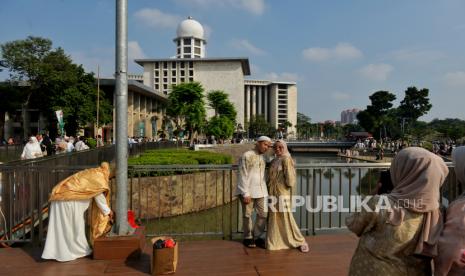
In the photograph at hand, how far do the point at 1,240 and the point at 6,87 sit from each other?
4193 centimetres

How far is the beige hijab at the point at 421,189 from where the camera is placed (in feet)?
7.81

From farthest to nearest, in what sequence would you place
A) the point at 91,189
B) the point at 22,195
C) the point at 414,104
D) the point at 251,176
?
1. the point at 414,104
2. the point at 22,195
3. the point at 251,176
4. the point at 91,189

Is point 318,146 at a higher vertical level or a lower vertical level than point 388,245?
lower

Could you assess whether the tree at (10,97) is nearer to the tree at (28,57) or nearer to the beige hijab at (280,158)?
the tree at (28,57)

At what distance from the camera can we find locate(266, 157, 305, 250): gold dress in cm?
496

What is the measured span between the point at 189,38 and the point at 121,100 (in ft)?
348

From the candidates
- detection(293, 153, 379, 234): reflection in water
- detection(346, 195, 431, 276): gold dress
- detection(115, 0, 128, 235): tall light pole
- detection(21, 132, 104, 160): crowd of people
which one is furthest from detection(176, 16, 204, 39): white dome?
detection(346, 195, 431, 276): gold dress

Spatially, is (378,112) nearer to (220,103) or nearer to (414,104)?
(414,104)

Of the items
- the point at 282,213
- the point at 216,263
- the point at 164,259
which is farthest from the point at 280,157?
the point at 164,259

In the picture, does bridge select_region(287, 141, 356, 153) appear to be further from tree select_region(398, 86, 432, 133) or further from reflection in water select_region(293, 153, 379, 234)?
reflection in water select_region(293, 153, 379, 234)

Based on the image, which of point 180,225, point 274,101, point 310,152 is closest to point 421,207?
point 180,225

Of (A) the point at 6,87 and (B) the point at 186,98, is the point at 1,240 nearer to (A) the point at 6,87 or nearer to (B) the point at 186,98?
(B) the point at 186,98

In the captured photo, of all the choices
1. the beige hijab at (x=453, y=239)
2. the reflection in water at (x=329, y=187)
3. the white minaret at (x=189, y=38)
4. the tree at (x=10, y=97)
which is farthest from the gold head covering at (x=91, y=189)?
the white minaret at (x=189, y=38)

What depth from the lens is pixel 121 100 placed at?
470cm
